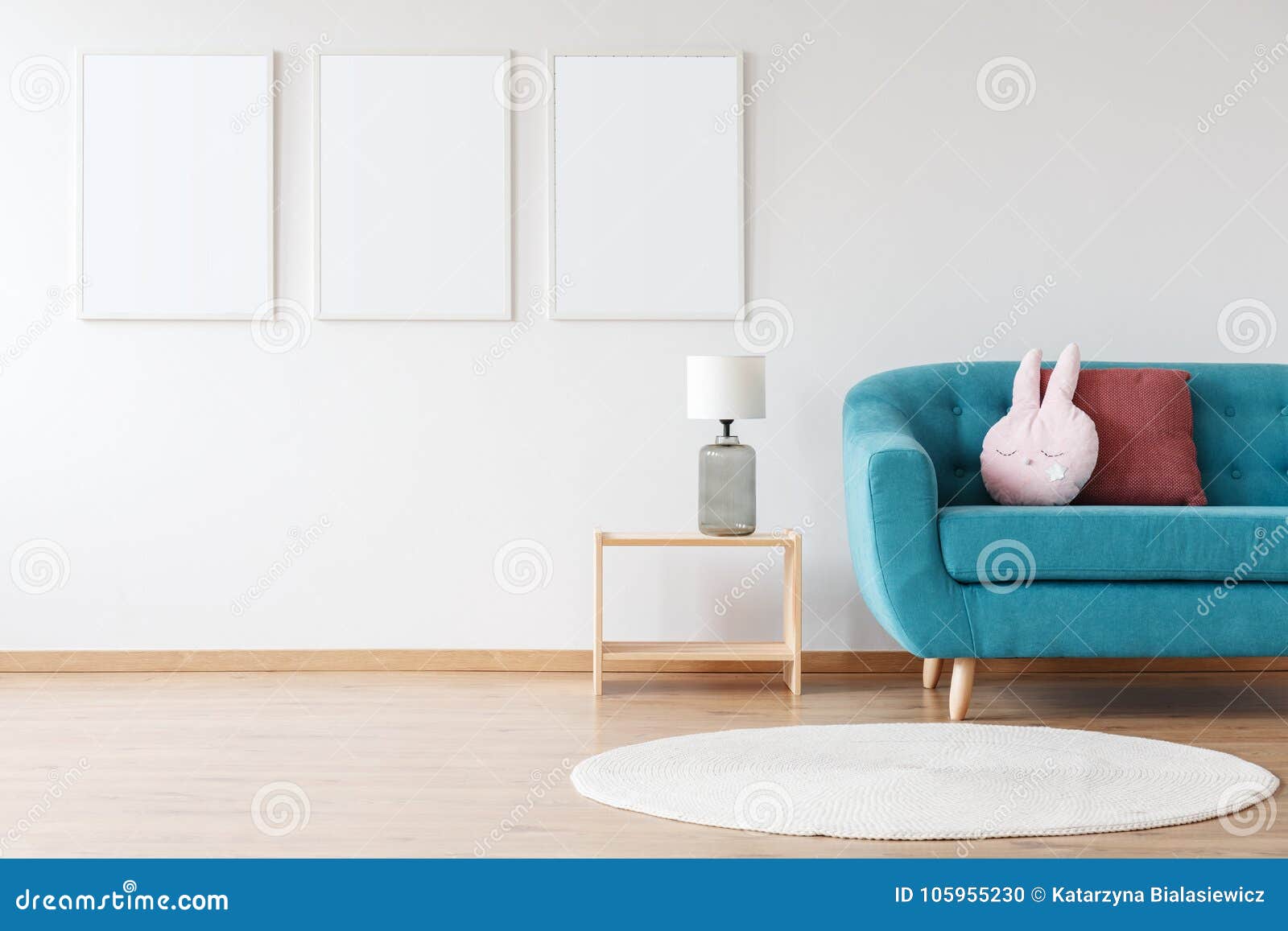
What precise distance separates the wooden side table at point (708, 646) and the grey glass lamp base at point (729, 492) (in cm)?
5

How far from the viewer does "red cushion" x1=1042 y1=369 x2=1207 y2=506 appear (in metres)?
3.17

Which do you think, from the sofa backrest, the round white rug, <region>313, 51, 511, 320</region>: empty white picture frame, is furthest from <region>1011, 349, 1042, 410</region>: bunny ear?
<region>313, 51, 511, 320</region>: empty white picture frame

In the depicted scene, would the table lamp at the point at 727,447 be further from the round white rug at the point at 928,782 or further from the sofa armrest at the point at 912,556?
the round white rug at the point at 928,782

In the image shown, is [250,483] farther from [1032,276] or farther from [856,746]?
[1032,276]

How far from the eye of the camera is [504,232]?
11.8 feet

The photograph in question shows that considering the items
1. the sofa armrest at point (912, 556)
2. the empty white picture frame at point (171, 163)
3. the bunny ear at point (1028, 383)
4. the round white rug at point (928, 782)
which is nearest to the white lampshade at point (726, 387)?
the sofa armrest at point (912, 556)

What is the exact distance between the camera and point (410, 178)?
3578 millimetres

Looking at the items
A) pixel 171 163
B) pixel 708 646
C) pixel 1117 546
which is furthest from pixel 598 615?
pixel 171 163

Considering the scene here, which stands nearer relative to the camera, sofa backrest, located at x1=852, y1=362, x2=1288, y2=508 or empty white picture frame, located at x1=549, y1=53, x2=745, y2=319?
sofa backrest, located at x1=852, y1=362, x2=1288, y2=508

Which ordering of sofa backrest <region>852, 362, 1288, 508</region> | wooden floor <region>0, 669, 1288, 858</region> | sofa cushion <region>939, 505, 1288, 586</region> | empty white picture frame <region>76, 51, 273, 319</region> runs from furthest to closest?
empty white picture frame <region>76, 51, 273, 319</region>, sofa backrest <region>852, 362, 1288, 508</region>, sofa cushion <region>939, 505, 1288, 586</region>, wooden floor <region>0, 669, 1288, 858</region>

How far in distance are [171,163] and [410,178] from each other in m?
0.71

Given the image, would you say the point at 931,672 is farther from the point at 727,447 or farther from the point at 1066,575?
the point at 727,447

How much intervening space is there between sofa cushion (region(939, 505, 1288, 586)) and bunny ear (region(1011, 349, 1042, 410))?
0.56m

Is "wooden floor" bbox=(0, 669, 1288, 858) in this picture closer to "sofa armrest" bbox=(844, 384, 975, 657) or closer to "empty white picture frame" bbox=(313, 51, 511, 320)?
"sofa armrest" bbox=(844, 384, 975, 657)
